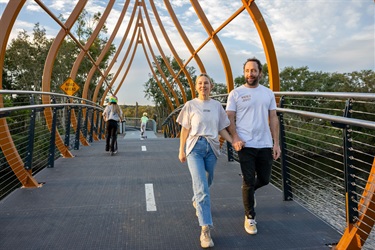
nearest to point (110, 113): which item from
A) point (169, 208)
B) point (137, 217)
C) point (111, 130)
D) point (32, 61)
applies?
point (111, 130)

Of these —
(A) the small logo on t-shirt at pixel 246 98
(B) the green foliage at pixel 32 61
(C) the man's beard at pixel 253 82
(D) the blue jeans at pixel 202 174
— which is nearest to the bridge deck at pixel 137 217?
(D) the blue jeans at pixel 202 174

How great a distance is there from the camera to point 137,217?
11.9 ft

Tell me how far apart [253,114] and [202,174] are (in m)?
0.75

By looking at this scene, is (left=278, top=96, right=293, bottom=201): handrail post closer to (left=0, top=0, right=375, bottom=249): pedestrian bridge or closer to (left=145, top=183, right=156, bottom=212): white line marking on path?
(left=0, top=0, right=375, bottom=249): pedestrian bridge

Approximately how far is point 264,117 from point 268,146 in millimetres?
279

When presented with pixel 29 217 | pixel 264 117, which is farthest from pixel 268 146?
pixel 29 217

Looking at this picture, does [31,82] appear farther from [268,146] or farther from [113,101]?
A: [268,146]

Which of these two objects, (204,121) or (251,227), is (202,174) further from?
(251,227)

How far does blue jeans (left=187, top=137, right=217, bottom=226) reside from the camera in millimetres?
3059

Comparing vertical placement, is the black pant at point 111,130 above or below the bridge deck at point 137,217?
above

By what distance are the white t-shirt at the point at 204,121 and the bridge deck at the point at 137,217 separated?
814mm

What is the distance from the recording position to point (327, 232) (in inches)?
131

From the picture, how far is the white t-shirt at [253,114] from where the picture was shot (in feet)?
10.8

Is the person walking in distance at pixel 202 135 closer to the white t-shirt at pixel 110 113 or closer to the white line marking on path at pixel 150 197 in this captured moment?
the white line marking on path at pixel 150 197
